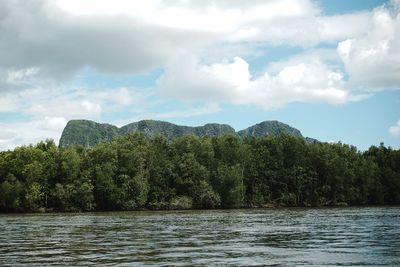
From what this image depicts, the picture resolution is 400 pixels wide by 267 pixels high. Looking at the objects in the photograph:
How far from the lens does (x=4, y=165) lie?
381 ft

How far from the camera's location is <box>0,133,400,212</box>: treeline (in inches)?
4486

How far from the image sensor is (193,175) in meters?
126

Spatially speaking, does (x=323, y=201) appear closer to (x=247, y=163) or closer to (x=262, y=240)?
(x=247, y=163)

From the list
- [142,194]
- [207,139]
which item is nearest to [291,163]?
[207,139]

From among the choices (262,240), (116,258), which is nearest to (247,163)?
(262,240)

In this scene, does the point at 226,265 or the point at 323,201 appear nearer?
the point at 226,265

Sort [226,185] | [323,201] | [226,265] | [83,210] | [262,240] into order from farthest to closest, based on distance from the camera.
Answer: [323,201] < [226,185] < [83,210] < [262,240] < [226,265]

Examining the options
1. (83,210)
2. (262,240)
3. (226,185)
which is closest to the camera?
(262,240)

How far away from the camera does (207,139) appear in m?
141

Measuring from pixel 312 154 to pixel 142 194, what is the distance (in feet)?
174

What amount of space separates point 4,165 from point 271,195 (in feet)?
227

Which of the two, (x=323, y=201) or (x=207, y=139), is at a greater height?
(x=207, y=139)

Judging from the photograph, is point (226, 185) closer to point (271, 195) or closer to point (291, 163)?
point (271, 195)

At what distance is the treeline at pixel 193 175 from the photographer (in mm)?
113938
